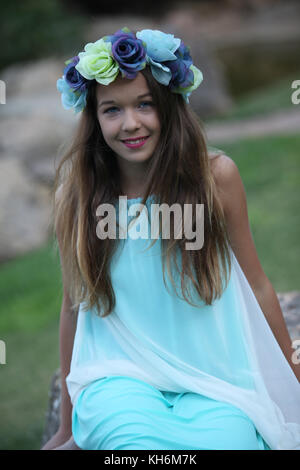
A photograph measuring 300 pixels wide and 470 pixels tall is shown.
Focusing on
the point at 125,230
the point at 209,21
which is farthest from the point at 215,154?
the point at 209,21

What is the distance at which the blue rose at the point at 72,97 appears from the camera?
1817 mm

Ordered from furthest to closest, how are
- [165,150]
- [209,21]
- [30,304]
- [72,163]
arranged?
1. [209,21]
2. [30,304]
3. [72,163]
4. [165,150]

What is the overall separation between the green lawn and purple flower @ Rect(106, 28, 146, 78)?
75.6 inches

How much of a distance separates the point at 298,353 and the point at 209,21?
18.7 m

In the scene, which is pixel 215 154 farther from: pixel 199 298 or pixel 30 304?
pixel 30 304

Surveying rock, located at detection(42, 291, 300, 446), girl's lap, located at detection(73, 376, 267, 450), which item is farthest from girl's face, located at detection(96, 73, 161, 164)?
rock, located at detection(42, 291, 300, 446)

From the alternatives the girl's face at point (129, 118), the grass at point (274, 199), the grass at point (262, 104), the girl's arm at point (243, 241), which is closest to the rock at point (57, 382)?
the girl's arm at point (243, 241)

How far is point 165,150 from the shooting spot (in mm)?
1825

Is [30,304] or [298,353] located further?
[30,304]

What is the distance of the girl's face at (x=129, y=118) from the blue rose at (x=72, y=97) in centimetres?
5

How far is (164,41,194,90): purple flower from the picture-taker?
1.75 meters

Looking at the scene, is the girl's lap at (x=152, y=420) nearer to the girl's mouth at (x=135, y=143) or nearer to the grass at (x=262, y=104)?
the girl's mouth at (x=135, y=143)

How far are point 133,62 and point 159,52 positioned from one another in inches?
2.9

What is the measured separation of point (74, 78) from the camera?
1.80m
